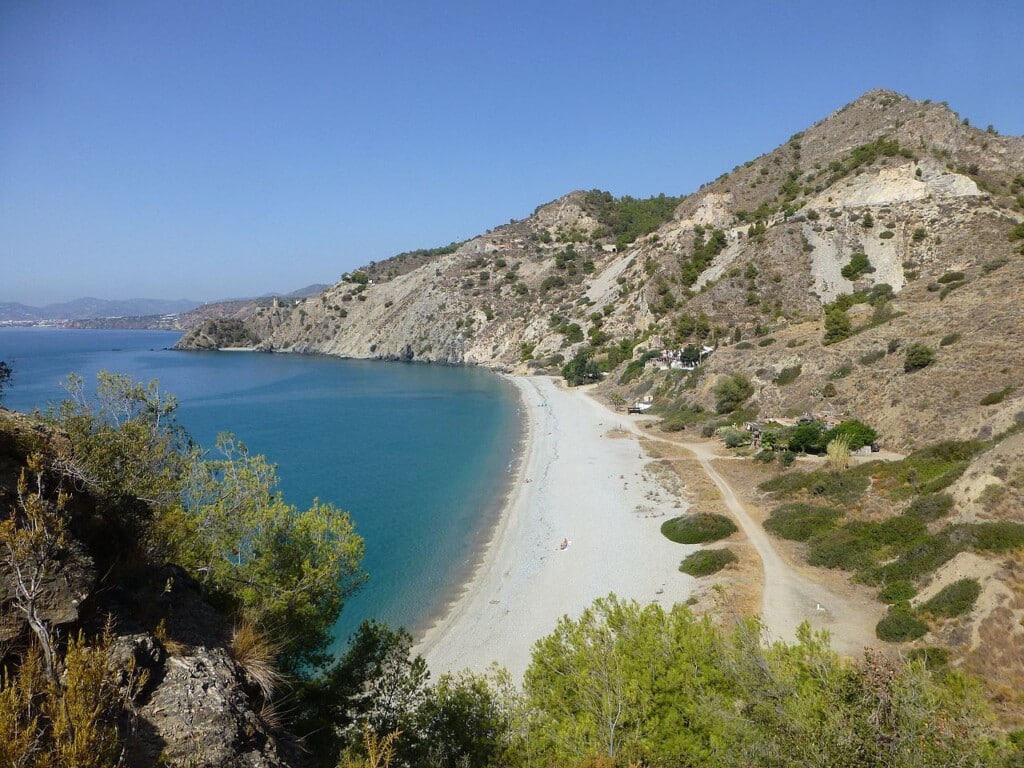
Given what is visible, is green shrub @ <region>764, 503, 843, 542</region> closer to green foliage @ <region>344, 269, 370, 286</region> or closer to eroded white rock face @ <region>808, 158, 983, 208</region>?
eroded white rock face @ <region>808, 158, 983, 208</region>

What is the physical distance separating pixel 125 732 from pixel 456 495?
101 feet

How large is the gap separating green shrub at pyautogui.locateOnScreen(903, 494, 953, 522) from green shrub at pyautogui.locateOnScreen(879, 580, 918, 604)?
4087 mm

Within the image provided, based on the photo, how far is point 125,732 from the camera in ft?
16.1

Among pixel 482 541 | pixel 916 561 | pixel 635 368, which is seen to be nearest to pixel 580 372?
pixel 635 368

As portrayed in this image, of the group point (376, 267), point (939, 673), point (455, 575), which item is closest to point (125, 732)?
point (939, 673)

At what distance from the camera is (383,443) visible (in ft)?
163

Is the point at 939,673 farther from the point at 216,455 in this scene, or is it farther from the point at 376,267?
the point at 376,267

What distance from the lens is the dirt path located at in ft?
53.4

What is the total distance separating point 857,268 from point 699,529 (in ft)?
176

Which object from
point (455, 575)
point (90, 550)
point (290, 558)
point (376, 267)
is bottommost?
point (455, 575)

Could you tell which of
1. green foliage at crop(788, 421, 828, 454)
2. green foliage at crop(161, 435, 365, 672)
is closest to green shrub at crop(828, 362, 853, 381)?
green foliage at crop(788, 421, 828, 454)

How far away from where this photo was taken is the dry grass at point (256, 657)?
695cm

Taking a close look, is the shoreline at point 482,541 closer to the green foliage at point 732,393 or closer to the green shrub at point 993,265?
the green foliage at point 732,393

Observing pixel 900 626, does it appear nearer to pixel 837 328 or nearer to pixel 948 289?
pixel 837 328
